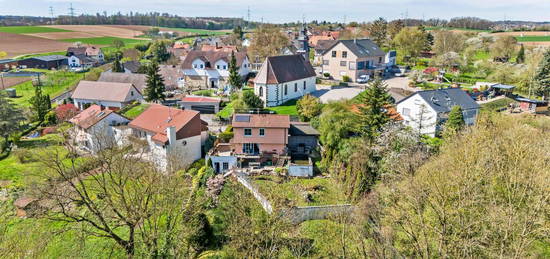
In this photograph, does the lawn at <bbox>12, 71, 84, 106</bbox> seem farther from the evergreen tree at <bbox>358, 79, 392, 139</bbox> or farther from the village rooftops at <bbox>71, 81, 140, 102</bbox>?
the evergreen tree at <bbox>358, 79, 392, 139</bbox>

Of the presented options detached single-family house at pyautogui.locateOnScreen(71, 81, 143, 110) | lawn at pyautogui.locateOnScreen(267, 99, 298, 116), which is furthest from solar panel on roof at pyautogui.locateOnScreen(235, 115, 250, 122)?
detached single-family house at pyautogui.locateOnScreen(71, 81, 143, 110)

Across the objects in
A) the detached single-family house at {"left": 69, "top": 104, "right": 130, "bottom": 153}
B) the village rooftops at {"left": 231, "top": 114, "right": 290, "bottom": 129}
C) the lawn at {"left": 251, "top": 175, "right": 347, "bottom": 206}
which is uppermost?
the village rooftops at {"left": 231, "top": 114, "right": 290, "bottom": 129}

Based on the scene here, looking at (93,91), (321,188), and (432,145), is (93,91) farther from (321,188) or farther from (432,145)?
(432,145)

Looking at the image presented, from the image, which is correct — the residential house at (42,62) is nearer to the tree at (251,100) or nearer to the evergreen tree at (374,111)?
the tree at (251,100)

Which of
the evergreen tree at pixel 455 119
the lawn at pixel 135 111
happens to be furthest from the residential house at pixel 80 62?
the evergreen tree at pixel 455 119

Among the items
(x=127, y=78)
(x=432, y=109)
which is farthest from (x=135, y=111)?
(x=432, y=109)
